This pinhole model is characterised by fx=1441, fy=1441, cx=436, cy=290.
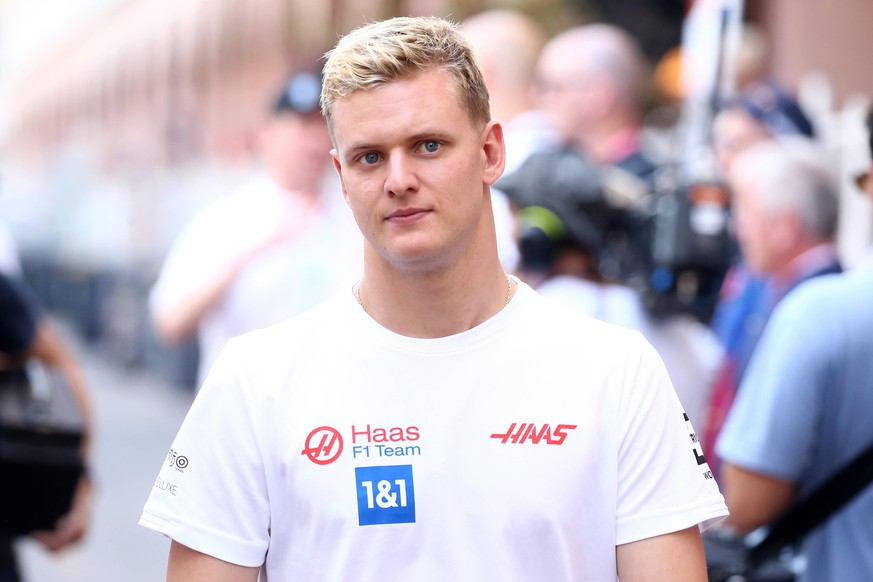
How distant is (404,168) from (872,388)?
4.98ft

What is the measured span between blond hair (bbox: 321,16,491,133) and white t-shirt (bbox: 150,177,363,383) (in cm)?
254

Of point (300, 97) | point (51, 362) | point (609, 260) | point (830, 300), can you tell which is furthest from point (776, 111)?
point (51, 362)

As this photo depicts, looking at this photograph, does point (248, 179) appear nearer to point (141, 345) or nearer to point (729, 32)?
point (141, 345)

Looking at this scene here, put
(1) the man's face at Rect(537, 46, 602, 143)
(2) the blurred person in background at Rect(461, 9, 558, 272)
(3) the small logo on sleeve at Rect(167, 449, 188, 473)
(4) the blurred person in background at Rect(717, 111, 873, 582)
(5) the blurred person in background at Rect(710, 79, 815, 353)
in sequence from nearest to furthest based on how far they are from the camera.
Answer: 1. (3) the small logo on sleeve at Rect(167, 449, 188, 473)
2. (4) the blurred person in background at Rect(717, 111, 873, 582)
3. (2) the blurred person in background at Rect(461, 9, 558, 272)
4. (5) the blurred person in background at Rect(710, 79, 815, 353)
5. (1) the man's face at Rect(537, 46, 602, 143)

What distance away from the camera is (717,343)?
5.65 metres

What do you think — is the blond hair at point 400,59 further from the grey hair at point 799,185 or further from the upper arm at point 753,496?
the grey hair at point 799,185

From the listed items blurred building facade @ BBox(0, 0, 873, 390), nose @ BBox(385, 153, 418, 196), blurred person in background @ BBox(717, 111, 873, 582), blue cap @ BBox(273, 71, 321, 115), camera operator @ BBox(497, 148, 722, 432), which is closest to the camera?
nose @ BBox(385, 153, 418, 196)

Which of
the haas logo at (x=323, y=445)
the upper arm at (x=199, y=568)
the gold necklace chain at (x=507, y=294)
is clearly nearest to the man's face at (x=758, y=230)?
the gold necklace chain at (x=507, y=294)

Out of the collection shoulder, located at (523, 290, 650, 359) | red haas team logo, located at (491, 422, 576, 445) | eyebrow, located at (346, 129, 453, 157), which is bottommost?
red haas team logo, located at (491, 422, 576, 445)

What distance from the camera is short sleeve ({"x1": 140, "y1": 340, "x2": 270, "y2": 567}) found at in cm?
238

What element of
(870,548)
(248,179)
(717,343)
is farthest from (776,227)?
(248,179)

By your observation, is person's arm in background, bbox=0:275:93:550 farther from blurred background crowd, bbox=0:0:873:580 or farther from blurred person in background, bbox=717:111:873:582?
blurred person in background, bbox=717:111:873:582

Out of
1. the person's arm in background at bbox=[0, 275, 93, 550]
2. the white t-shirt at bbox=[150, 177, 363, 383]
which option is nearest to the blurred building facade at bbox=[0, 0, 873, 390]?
the white t-shirt at bbox=[150, 177, 363, 383]

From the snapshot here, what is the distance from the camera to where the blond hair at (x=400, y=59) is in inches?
91.7
